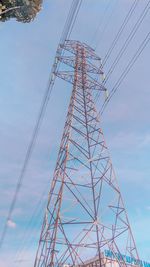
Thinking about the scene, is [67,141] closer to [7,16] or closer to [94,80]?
[94,80]

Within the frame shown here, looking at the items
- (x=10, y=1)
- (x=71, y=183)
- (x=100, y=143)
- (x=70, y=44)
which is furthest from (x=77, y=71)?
(x=10, y=1)

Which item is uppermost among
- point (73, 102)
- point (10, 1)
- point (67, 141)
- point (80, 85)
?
point (80, 85)

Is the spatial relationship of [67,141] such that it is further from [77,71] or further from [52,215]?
[77,71]

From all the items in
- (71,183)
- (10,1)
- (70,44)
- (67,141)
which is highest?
(70,44)

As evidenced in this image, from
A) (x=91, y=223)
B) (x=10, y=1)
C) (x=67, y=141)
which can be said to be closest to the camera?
(x=10, y=1)

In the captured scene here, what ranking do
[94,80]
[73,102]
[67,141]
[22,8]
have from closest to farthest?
[22,8] < [67,141] < [73,102] < [94,80]

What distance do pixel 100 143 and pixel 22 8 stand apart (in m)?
11.8

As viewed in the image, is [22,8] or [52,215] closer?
[22,8]

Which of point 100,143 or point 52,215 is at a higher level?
point 100,143

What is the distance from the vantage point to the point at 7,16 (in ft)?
58.1

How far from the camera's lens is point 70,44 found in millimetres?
30797

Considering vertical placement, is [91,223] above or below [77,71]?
below

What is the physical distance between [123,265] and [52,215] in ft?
19.7

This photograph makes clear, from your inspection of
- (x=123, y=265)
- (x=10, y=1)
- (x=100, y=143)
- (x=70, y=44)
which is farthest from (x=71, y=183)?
(x=70, y=44)
